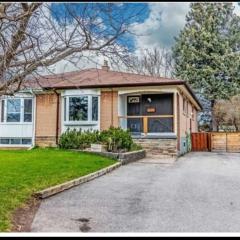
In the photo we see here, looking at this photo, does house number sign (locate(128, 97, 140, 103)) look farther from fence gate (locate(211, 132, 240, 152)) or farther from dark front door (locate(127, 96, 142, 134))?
fence gate (locate(211, 132, 240, 152))

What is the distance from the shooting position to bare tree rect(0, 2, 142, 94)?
21.5 feet

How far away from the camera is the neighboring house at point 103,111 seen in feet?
66.2

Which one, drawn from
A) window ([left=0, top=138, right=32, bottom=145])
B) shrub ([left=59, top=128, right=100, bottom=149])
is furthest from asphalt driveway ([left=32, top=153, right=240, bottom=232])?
window ([left=0, top=138, right=32, bottom=145])

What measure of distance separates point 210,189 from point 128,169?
4.38 m

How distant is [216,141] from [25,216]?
22418 millimetres

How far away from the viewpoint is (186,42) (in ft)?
102

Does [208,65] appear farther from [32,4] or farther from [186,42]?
[32,4]

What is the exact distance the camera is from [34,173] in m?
10.9

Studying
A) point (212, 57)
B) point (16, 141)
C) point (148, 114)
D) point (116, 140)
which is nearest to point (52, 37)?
point (116, 140)

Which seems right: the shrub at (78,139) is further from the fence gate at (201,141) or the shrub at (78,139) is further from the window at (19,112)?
the fence gate at (201,141)

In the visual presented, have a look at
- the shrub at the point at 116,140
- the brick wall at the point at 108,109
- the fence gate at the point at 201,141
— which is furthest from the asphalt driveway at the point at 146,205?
the fence gate at the point at 201,141

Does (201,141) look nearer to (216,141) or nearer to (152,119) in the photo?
(216,141)

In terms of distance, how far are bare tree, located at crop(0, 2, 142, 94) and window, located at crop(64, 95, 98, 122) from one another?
1355 centimetres

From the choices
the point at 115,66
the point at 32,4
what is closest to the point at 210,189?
the point at 115,66
